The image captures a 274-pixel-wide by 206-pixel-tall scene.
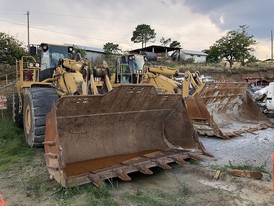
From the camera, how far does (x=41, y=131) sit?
6.13 meters

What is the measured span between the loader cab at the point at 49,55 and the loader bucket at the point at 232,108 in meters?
3.77

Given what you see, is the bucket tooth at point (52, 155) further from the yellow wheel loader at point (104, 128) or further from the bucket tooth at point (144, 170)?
the bucket tooth at point (144, 170)

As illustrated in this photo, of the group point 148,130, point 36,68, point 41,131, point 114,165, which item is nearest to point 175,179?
point 114,165

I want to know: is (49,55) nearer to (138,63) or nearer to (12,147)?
(138,63)

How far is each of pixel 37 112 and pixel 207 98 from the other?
4.41 meters

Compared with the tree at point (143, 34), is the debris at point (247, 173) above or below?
below

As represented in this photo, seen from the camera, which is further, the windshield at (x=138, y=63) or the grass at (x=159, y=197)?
the windshield at (x=138, y=63)

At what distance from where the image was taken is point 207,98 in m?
8.54

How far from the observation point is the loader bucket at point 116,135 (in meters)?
4.39

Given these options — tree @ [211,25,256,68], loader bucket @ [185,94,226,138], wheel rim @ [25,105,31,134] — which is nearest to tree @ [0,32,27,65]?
wheel rim @ [25,105,31,134]

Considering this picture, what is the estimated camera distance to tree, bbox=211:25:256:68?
1750 inches

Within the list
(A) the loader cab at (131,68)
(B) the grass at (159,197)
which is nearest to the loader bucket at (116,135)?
(B) the grass at (159,197)

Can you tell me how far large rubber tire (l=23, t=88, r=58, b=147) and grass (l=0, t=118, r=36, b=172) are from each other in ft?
0.64

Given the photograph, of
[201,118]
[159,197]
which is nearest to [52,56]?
[201,118]
